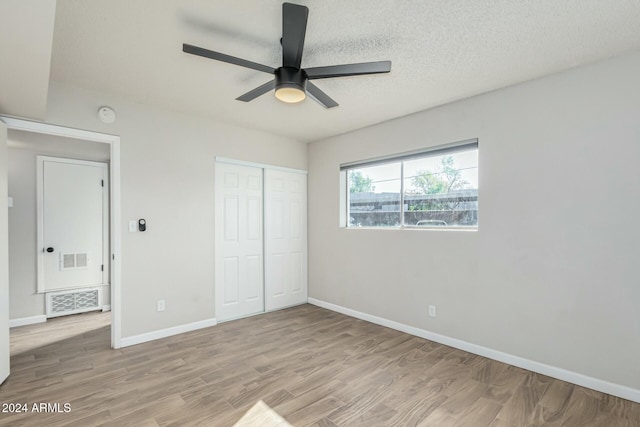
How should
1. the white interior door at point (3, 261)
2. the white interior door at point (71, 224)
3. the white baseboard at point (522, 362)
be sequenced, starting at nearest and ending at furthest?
the white baseboard at point (522, 362) → the white interior door at point (3, 261) → the white interior door at point (71, 224)

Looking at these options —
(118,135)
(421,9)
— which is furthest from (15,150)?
(421,9)

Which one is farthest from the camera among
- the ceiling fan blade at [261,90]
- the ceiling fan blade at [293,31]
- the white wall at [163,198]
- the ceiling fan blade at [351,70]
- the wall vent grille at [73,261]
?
the wall vent grille at [73,261]

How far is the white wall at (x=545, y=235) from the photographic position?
234 cm

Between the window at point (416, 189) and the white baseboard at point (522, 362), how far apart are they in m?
1.20

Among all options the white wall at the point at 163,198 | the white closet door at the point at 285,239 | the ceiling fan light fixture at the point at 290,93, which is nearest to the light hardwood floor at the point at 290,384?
the white wall at the point at 163,198

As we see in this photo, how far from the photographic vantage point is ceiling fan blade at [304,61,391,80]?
75.1 inches

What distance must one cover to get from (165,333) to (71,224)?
237 centimetres

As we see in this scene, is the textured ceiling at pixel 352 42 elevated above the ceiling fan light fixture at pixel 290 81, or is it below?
above

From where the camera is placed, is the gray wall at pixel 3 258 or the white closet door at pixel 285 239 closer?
the gray wall at pixel 3 258

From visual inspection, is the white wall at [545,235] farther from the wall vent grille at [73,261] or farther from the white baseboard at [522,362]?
the wall vent grille at [73,261]

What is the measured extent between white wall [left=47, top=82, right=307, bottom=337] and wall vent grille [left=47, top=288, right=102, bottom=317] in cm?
189

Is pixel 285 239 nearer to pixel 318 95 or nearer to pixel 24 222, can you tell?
pixel 318 95

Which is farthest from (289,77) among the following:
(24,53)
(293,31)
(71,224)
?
(71,224)

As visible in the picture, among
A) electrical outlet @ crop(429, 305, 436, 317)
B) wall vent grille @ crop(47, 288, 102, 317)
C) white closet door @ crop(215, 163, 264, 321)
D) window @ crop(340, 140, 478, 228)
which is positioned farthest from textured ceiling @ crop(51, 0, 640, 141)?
wall vent grille @ crop(47, 288, 102, 317)
